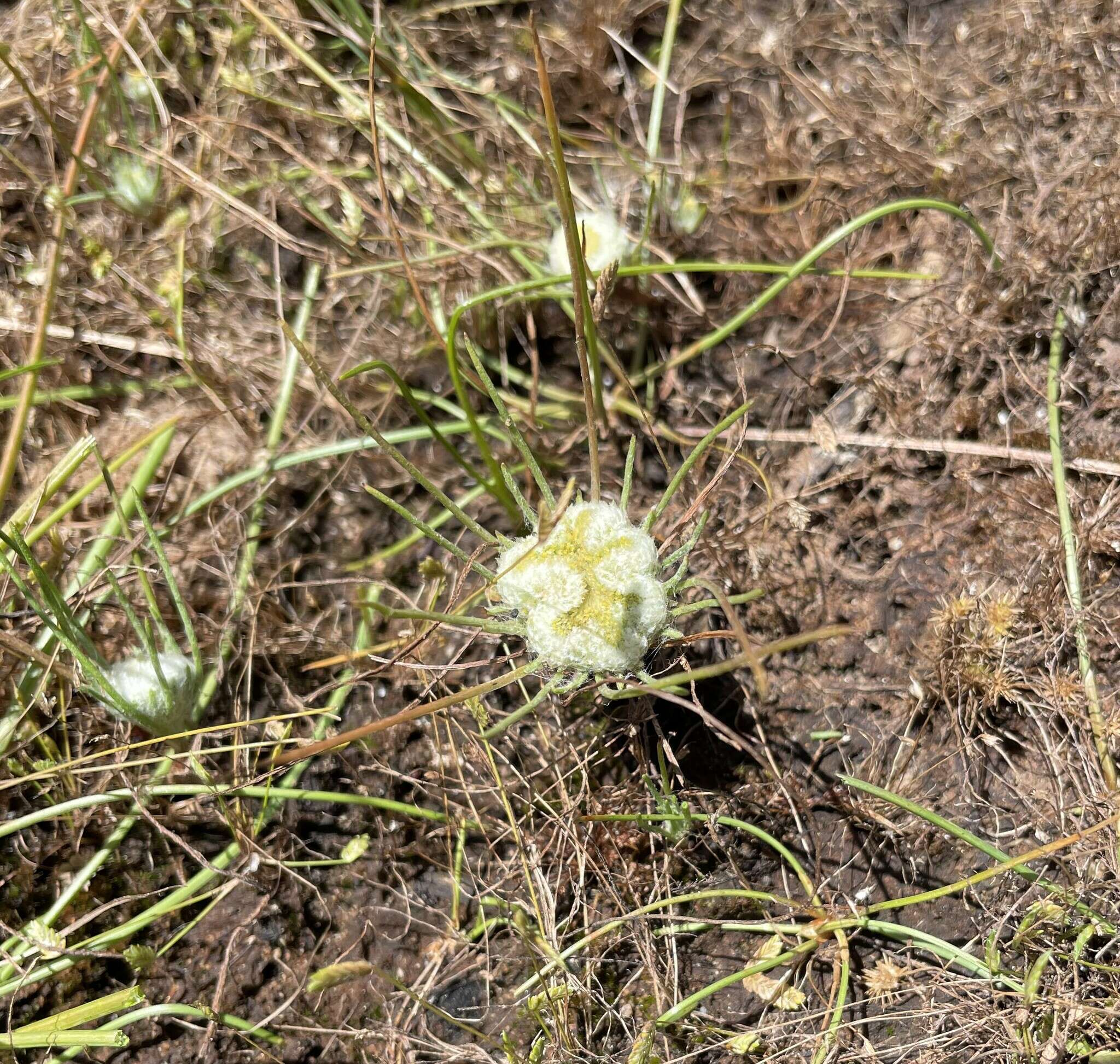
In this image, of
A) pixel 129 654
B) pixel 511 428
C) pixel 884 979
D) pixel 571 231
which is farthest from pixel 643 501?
pixel 129 654

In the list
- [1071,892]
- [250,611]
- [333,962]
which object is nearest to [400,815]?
[333,962]

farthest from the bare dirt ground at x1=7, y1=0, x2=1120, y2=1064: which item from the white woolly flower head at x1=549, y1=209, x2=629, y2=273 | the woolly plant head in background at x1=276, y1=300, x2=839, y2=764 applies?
the woolly plant head in background at x1=276, y1=300, x2=839, y2=764

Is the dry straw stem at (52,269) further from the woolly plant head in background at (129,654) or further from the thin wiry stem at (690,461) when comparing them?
the thin wiry stem at (690,461)

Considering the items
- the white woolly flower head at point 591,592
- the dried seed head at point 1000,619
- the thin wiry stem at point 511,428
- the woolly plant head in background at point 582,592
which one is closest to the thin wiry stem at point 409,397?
the woolly plant head in background at point 582,592

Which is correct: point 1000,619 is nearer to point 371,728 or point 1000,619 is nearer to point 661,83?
point 371,728

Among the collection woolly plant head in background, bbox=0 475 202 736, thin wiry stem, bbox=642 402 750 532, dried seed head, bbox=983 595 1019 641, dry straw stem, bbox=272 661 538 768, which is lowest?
dried seed head, bbox=983 595 1019 641

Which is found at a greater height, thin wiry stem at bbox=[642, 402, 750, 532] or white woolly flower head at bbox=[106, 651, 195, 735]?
thin wiry stem at bbox=[642, 402, 750, 532]

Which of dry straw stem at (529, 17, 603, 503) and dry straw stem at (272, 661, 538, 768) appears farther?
dry straw stem at (272, 661, 538, 768)

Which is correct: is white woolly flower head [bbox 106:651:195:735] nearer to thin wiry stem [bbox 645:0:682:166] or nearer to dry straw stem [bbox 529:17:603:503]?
dry straw stem [bbox 529:17:603:503]
